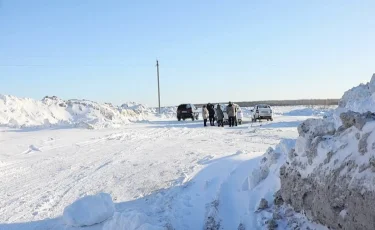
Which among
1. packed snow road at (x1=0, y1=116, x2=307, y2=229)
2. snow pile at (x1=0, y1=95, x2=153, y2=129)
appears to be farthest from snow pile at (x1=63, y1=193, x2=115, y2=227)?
snow pile at (x1=0, y1=95, x2=153, y2=129)

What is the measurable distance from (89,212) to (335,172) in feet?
12.0

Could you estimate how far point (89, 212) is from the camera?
6312mm

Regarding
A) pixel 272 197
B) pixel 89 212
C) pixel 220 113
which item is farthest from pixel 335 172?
pixel 220 113

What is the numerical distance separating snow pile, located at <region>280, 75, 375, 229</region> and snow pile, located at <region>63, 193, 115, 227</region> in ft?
8.98

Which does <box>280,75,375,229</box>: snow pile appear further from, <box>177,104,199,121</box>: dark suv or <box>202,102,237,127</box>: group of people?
<box>177,104,199,121</box>: dark suv

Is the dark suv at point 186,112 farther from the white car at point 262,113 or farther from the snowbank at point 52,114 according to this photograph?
the white car at point 262,113

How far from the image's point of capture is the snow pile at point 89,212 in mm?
6254

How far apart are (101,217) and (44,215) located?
1233 mm

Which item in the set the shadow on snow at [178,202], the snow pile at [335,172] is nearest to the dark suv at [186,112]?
the shadow on snow at [178,202]

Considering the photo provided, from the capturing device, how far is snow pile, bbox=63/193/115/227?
20.5ft

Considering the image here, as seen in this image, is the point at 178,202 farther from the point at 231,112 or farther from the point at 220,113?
the point at 220,113

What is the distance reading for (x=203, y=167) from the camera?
10320 millimetres

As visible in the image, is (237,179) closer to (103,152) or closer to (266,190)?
(266,190)

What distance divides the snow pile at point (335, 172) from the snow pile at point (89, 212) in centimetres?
274
